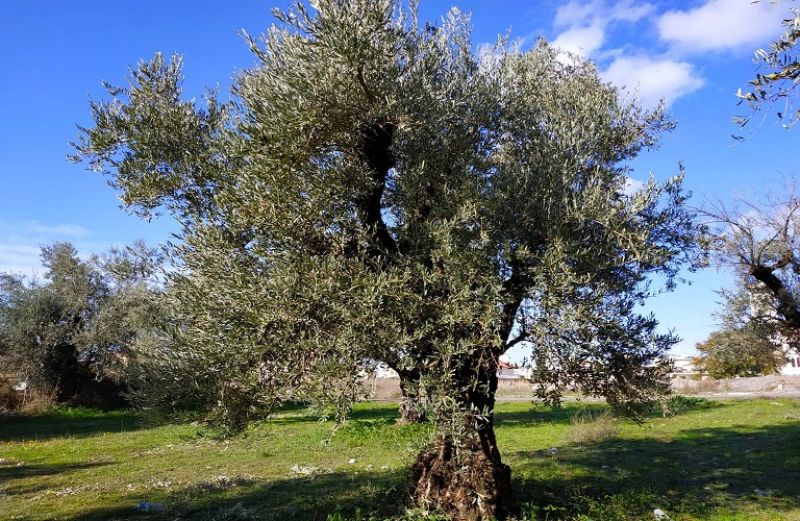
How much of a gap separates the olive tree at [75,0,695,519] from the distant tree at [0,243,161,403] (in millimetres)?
34445

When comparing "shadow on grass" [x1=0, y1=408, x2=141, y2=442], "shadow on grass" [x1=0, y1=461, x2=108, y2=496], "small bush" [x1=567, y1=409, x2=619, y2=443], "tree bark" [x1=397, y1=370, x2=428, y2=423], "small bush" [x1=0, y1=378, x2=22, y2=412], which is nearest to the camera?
"tree bark" [x1=397, y1=370, x2=428, y2=423]

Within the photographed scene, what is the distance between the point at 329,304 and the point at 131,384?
4400mm

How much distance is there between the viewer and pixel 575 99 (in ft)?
37.6

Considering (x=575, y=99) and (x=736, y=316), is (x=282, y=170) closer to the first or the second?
(x=575, y=99)

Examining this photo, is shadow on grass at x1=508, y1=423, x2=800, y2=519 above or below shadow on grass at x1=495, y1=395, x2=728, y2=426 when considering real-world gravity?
below

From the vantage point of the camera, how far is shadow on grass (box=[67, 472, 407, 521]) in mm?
11555

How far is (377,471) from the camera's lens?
1691cm

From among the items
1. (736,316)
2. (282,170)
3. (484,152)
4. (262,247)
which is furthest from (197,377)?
(736,316)

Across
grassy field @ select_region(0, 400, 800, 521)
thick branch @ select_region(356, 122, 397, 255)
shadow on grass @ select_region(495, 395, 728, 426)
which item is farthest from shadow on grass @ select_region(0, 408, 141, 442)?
thick branch @ select_region(356, 122, 397, 255)

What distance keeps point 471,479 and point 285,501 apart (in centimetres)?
527

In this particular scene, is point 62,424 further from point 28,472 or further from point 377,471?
point 377,471

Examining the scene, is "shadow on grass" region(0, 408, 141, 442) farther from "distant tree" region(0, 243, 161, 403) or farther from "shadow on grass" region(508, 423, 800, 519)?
"shadow on grass" region(508, 423, 800, 519)

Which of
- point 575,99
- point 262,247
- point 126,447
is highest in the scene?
point 575,99

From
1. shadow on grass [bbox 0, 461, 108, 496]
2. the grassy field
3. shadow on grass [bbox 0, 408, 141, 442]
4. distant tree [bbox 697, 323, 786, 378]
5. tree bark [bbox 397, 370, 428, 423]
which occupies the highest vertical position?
distant tree [bbox 697, 323, 786, 378]
